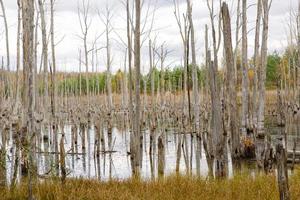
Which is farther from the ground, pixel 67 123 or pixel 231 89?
pixel 231 89

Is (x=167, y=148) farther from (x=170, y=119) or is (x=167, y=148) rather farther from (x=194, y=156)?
(x=170, y=119)

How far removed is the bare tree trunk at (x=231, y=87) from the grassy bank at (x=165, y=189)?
3.16 m

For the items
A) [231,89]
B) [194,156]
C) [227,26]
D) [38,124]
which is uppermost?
[227,26]

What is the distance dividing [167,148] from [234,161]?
4.48 meters

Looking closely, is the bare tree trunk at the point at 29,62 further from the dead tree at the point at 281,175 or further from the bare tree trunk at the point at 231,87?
the bare tree trunk at the point at 231,87

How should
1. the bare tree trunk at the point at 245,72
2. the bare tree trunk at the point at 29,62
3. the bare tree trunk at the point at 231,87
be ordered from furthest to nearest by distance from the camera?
1. the bare tree trunk at the point at 245,72
2. the bare tree trunk at the point at 231,87
3. the bare tree trunk at the point at 29,62

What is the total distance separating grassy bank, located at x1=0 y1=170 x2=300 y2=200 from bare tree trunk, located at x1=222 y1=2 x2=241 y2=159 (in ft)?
10.4

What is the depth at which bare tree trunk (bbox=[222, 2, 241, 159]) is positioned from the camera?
33.1 ft

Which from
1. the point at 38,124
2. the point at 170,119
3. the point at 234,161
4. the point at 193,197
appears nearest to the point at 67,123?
the point at 170,119

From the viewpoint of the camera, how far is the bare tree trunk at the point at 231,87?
1008 cm

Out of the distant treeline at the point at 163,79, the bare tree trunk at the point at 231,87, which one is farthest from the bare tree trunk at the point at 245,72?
the distant treeline at the point at 163,79

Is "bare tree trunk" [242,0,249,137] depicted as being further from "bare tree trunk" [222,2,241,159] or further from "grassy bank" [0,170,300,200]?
"grassy bank" [0,170,300,200]

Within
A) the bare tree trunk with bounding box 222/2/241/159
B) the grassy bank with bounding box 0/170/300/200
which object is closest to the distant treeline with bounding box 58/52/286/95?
the bare tree trunk with bounding box 222/2/241/159

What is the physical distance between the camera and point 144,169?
13.2 meters
